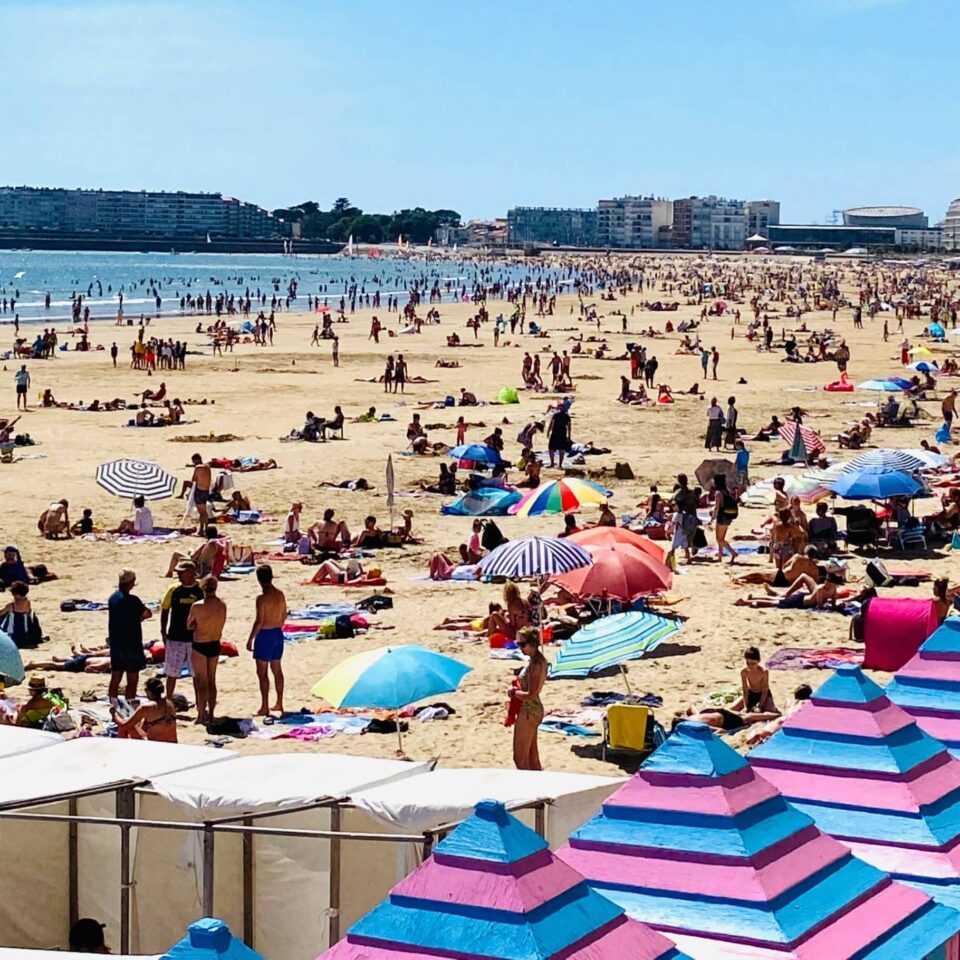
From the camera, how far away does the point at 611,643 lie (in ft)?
40.5

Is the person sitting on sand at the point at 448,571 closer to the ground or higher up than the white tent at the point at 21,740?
closer to the ground

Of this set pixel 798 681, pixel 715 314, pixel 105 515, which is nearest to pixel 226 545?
pixel 105 515

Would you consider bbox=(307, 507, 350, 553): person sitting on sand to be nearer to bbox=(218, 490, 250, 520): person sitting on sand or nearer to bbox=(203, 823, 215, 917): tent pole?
bbox=(218, 490, 250, 520): person sitting on sand

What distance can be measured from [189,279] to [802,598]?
120 m

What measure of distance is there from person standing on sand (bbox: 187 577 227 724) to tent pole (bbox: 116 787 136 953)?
452 cm

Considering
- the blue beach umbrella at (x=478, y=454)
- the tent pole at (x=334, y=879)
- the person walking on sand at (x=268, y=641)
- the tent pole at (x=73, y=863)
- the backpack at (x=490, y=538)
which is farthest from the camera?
the blue beach umbrella at (x=478, y=454)

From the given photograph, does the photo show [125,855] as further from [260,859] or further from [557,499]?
[557,499]

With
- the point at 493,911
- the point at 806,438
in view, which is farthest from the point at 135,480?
the point at 493,911

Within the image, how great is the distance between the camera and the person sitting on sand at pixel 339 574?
17.6 metres

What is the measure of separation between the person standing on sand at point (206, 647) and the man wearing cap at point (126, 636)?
533 mm

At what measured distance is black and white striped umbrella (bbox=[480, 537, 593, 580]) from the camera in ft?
47.4

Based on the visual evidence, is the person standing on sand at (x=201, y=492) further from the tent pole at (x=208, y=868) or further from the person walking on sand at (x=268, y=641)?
the tent pole at (x=208, y=868)

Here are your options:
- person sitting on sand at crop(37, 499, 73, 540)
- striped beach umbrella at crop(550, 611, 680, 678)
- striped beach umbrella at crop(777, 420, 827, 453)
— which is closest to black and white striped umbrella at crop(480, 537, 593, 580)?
striped beach umbrella at crop(550, 611, 680, 678)

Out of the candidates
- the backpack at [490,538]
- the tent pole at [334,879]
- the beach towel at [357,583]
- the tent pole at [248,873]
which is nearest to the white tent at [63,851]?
the tent pole at [248,873]
